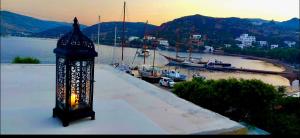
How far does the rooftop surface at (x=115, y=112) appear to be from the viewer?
2.49m

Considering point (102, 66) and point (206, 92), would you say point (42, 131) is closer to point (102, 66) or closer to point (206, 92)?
point (102, 66)

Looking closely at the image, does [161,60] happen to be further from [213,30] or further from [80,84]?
[80,84]

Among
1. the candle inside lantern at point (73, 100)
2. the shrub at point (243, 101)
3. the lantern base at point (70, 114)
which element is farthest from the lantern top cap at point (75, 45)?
the shrub at point (243, 101)

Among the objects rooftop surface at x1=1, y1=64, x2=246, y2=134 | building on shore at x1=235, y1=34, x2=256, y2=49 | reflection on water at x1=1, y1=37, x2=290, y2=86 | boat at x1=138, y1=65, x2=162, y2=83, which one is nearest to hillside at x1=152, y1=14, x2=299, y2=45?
→ building on shore at x1=235, y1=34, x2=256, y2=49

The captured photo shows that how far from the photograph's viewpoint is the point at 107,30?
58.9m

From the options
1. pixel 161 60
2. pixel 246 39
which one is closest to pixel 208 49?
pixel 246 39

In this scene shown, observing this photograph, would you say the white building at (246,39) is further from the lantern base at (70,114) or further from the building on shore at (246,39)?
the lantern base at (70,114)

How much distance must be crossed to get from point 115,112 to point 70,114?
1.82ft

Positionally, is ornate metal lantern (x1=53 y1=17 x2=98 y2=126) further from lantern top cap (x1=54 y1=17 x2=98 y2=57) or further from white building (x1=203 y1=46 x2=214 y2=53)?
white building (x1=203 y1=46 x2=214 y2=53)

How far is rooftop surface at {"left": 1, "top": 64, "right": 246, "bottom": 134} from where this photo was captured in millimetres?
2488

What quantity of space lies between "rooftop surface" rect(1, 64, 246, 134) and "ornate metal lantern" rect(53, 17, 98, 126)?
0.34ft

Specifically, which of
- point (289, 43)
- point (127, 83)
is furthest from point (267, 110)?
point (289, 43)

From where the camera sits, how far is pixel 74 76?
2672 mm

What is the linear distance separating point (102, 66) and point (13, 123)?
138 inches
